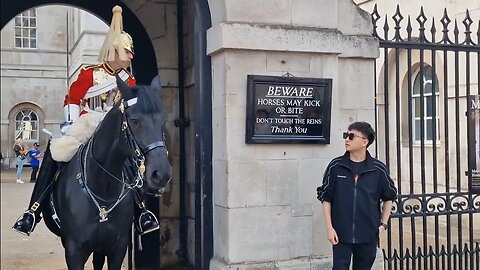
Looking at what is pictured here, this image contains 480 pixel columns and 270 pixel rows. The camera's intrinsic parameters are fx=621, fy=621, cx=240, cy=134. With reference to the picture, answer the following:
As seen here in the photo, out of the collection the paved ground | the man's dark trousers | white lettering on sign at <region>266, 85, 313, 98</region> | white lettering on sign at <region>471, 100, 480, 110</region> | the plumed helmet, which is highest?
the plumed helmet

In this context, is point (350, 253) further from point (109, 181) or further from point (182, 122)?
point (182, 122)

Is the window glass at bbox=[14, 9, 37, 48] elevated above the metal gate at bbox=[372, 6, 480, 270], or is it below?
above

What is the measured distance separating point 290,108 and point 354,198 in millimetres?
1272

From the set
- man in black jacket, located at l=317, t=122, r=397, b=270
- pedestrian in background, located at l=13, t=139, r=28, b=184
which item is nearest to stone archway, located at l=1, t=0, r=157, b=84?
man in black jacket, located at l=317, t=122, r=397, b=270

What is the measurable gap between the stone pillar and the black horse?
1060 millimetres

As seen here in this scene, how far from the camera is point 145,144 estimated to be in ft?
13.4

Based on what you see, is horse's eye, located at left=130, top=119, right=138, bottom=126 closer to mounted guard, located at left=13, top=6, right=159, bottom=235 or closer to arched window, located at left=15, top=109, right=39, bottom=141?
mounted guard, located at left=13, top=6, right=159, bottom=235

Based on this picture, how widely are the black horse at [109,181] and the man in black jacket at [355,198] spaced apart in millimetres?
1469

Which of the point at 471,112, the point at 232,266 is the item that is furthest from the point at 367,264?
the point at 471,112

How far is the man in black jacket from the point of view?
4.79 metres

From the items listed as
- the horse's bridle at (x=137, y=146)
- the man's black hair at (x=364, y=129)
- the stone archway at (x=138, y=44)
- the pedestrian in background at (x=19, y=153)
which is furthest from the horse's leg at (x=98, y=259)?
the pedestrian in background at (x=19, y=153)

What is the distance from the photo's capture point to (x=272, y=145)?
18.7 feet

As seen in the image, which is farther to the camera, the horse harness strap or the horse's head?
the horse harness strap

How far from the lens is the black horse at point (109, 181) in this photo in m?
4.22
